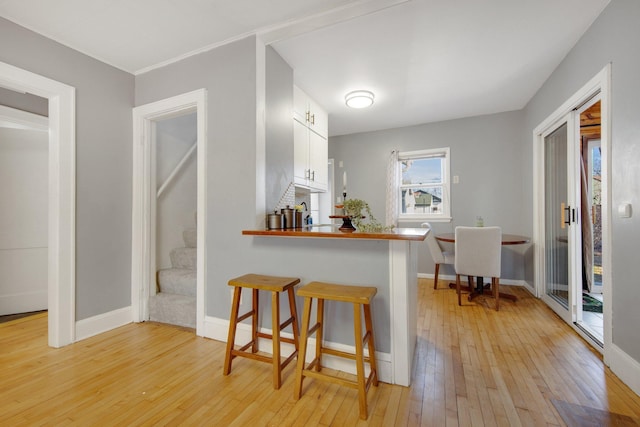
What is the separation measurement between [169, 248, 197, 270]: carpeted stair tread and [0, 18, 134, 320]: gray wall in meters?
0.52

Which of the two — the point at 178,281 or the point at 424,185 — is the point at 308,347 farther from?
the point at 424,185

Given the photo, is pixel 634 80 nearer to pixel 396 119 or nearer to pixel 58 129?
pixel 396 119

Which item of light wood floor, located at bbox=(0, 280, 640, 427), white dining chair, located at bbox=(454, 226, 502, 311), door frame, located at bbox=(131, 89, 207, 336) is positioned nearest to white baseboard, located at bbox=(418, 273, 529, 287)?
white dining chair, located at bbox=(454, 226, 502, 311)

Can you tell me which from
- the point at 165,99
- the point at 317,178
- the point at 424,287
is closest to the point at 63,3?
the point at 165,99

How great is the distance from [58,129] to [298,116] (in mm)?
2078

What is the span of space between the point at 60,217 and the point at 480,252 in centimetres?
399

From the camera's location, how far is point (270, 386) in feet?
5.66

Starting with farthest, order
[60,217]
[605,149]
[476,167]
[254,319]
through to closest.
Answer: [476,167] < [60,217] < [254,319] < [605,149]

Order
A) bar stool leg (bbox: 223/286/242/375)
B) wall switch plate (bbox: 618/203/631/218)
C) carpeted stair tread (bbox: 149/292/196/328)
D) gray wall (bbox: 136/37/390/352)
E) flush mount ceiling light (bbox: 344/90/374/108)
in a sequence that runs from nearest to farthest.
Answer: wall switch plate (bbox: 618/203/631/218)
bar stool leg (bbox: 223/286/242/375)
gray wall (bbox: 136/37/390/352)
carpeted stair tread (bbox: 149/292/196/328)
flush mount ceiling light (bbox: 344/90/374/108)

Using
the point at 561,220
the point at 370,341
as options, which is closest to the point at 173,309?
the point at 370,341

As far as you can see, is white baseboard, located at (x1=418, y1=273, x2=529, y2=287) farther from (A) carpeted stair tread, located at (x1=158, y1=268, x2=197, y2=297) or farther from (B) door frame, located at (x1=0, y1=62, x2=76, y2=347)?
(B) door frame, located at (x1=0, y1=62, x2=76, y2=347)

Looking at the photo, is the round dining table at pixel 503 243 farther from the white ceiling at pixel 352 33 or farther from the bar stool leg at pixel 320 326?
the bar stool leg at pixel 320 326

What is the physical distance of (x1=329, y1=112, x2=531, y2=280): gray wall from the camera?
4.02 metres

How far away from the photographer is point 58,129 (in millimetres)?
2219
